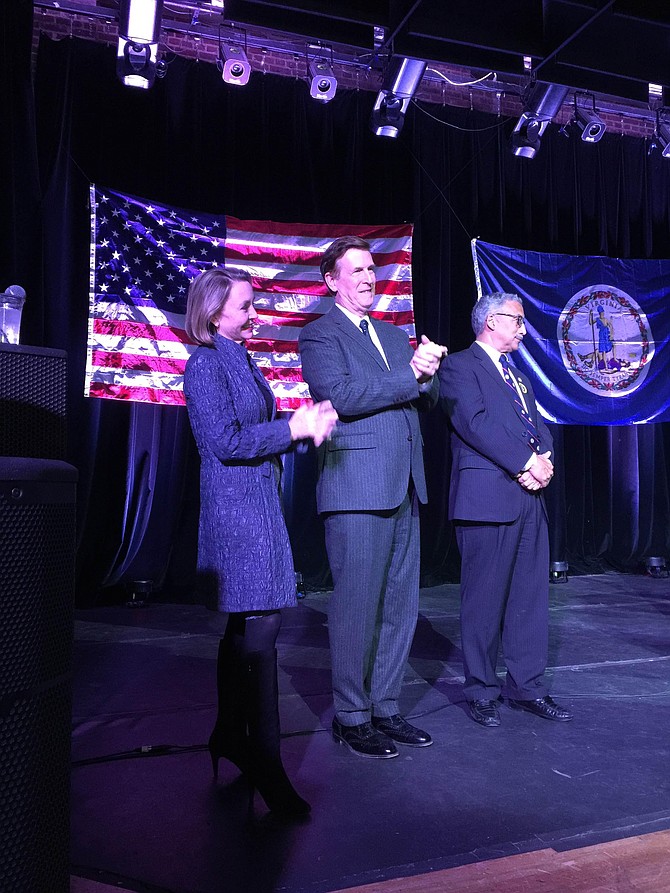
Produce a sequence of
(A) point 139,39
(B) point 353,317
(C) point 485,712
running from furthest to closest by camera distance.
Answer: (A) point 139,39 < (C) point 485,712 < (B) point 353,317

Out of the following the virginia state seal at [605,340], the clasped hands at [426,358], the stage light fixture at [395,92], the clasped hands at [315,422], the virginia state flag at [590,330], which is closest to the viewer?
the clasped hands at [315,422]

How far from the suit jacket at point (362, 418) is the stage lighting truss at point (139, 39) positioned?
Answer: 2.98 meters

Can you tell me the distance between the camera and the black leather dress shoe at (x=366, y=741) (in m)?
2.21

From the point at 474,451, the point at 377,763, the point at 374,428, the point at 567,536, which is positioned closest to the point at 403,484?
the point at 374,428

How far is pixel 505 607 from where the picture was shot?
2738 mm

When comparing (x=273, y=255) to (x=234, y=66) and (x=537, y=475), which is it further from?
(x=537, y=475)

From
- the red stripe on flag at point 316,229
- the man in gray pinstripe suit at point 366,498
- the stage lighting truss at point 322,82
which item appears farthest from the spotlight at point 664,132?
the man in gray pinstripe suit at point 366,498

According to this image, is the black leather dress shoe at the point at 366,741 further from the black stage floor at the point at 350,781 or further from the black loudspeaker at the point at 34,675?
the black loudspeaker at the point at 34,675

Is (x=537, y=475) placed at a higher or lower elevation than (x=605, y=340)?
lower

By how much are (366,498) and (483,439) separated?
2.05 feet

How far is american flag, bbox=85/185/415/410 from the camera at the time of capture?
504 cm

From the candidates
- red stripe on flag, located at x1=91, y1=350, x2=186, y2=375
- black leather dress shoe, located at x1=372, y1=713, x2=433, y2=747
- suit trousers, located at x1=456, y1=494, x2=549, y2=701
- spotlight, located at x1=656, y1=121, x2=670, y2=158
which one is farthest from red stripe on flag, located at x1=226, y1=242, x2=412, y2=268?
black leather dress shoe, located at x1=372, y1=713, x2=433, y2=747

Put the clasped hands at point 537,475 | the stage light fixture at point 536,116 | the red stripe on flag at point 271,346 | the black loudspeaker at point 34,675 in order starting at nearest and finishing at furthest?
the black loudspeaker at point 34,675 < the clasped hands at point 537,475 < the red stripe on flag at point 271,346 < the stage light fixture at point 536,116

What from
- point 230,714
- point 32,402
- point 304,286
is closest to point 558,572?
point 304,286
